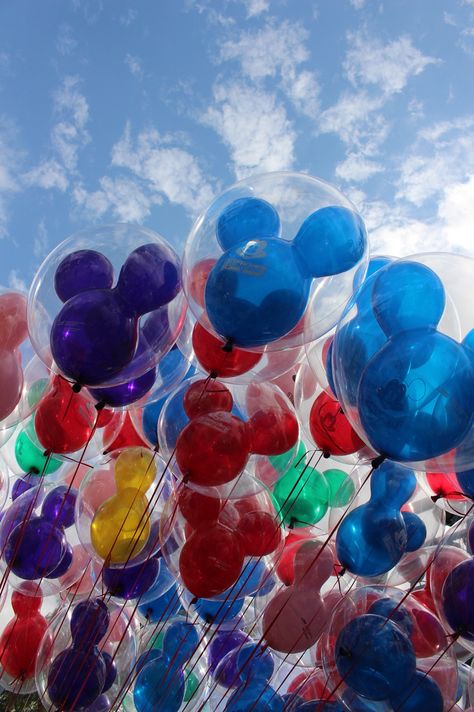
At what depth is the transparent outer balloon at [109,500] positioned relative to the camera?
2531 mm

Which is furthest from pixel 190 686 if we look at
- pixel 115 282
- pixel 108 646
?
pixel 115 282

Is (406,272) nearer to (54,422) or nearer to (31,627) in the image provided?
(54,422)

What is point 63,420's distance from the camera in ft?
8.33

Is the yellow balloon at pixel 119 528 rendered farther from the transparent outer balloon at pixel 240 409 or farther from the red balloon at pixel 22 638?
the red balloon at pixel 22 638

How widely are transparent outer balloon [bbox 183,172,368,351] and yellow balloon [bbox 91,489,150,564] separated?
953mm

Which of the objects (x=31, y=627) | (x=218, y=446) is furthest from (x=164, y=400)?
(x=31, y=627)

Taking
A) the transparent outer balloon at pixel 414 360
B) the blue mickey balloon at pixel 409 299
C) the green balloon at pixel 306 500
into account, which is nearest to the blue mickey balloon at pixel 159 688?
the green balloon at pixel 306 500

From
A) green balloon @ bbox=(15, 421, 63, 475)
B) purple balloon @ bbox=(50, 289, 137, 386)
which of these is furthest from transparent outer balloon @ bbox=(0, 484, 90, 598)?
purple balloon @ bbox=(50, 289, 137, 386)

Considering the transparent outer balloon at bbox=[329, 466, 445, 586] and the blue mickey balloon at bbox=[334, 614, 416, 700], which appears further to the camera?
the transparent outer balloon at bbox=[329, 466, 445, 586]

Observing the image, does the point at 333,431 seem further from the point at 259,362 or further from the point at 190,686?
the point at 190,686

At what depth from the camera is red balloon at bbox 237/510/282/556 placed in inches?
100

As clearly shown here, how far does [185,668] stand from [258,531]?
96 cm

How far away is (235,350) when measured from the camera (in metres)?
2.33

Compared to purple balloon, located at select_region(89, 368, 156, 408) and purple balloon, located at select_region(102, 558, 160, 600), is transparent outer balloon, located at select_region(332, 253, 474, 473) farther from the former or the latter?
purple balloon, located at select_region(102, 558, 160, 600)
